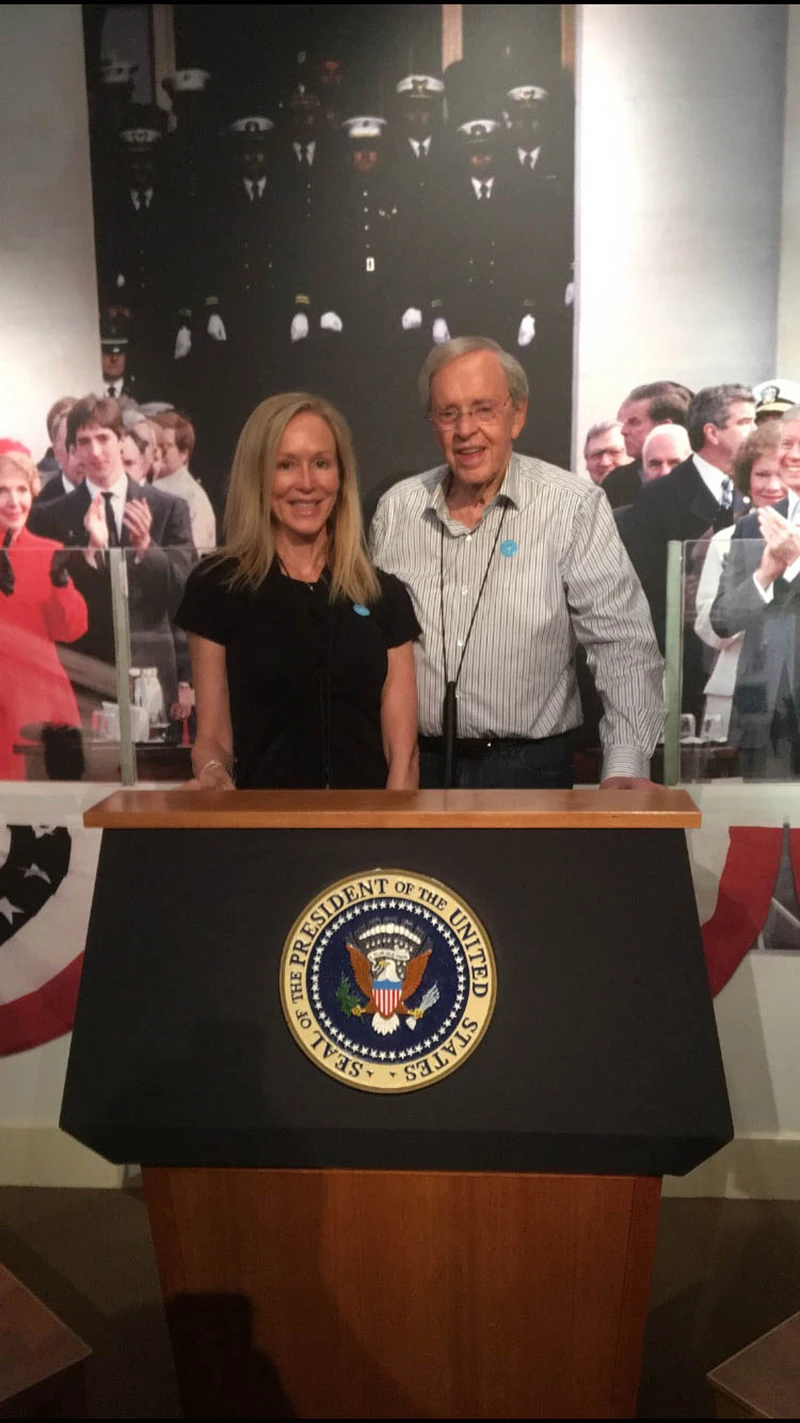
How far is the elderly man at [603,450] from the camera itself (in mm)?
2643

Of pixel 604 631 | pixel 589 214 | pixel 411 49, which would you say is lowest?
pixel 604 631

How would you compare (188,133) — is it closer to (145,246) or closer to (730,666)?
(145,246)

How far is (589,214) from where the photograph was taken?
8.41ft

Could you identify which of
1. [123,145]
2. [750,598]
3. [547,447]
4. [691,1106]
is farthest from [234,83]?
[691,1106]

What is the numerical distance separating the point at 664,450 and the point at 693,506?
168 millimetres

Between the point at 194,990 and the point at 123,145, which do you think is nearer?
the point at 194,990

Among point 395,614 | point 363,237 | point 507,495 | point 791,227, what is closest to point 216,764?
point 395,614

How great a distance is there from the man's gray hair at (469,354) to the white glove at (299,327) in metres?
0.56

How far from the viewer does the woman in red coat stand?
2.79 metres

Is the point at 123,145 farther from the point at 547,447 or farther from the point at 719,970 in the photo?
the point at 719,970

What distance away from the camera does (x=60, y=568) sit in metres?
2.78

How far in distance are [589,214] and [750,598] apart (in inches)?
41.4

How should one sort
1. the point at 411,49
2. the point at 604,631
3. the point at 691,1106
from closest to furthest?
the point at 691,1106, the point at 604,631, the point at 411,49

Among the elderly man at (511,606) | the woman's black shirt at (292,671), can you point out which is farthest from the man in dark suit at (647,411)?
the woman's black shirt at (292,671)
